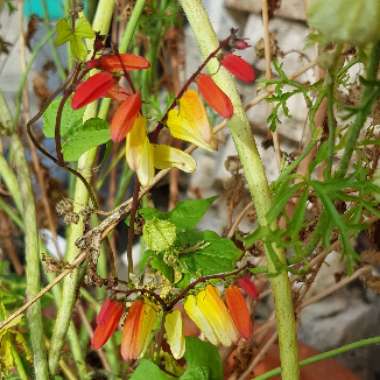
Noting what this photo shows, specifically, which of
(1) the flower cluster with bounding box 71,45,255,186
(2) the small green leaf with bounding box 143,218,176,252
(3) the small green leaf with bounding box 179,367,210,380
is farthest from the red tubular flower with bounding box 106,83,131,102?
(3) the small green leaf with bounding box 179,367,210,380

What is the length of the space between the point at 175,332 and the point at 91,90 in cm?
19

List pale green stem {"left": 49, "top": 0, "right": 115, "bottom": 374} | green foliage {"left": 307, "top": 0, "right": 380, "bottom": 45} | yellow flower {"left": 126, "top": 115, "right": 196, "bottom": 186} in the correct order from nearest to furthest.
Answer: green foliage {"left": 307, "top": 0, "right": 380, "bottom": 45}, yellow flower {"left": 126, "top": 115, "right": 196, "bottom": 186}, pale green stem {"left": 49, "top": 0, "right": 115, "bottom": 374}

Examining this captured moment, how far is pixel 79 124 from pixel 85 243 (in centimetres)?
8

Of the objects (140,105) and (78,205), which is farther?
(78,205)

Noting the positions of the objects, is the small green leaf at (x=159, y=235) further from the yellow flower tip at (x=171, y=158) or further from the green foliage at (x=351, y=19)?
the green foliage at (x=351, y=19)

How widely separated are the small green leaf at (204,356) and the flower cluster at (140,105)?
0.22m

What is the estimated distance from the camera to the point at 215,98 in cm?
38

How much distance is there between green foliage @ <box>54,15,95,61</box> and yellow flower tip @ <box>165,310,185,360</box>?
0.60ft

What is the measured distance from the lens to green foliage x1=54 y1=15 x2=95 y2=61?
16.3 inches

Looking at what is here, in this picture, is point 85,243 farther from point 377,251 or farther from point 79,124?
point 377,251

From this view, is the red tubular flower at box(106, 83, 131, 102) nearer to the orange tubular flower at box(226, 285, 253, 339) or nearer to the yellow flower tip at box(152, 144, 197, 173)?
the yellow flower tip at box(152, 144, 197, 173)

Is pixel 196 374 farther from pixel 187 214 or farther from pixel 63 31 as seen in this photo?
pixel 63 31

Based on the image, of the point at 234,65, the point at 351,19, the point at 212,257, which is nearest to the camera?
the point at 351,19

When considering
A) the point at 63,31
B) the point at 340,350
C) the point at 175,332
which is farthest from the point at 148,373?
the point at 63,31
